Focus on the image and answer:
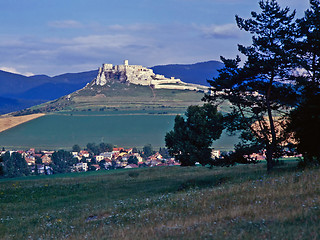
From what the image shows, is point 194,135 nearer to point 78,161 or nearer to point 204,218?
point 204,218

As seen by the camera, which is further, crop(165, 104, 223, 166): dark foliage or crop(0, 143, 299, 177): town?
crop(0, 143, 299, 177): town

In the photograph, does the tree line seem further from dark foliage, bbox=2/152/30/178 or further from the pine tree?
dark foliage, bbox=2/152/30/178

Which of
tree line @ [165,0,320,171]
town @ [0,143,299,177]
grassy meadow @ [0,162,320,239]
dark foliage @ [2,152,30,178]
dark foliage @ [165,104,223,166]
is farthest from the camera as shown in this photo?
town @ [0,143,299,177]

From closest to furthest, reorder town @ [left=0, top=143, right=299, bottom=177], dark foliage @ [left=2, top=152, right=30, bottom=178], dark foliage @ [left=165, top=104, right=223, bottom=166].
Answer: dark foliage @ [left=165, top=104, right=223, bottom=166], dark foliage @ [left=2, top=152, right=30, bottom=178], town @ [left=0, top=143, right=299, bottom=177]

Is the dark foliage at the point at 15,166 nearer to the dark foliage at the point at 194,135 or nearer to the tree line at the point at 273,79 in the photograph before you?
the dark foliage at the point at 194,135

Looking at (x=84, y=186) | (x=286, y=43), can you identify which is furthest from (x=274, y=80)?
(x=84, y=186)

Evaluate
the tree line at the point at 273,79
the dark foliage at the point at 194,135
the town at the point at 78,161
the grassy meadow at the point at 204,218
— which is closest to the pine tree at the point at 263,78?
the tree line at the point at 273,79

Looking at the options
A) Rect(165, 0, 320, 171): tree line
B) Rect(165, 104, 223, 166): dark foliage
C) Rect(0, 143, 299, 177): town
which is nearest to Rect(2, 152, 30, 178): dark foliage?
Rect(0, 143, 299, 177): town

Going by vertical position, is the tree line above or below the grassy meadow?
above

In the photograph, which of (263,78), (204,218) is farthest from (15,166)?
(204,218)

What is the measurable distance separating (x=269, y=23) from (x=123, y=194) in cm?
1685

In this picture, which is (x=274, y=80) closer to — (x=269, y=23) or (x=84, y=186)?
(x=269, y=23)

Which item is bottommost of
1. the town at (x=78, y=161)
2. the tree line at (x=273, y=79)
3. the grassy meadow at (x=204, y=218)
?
the town at (x=78, y=161)

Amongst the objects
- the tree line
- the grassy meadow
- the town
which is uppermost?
the tree line
